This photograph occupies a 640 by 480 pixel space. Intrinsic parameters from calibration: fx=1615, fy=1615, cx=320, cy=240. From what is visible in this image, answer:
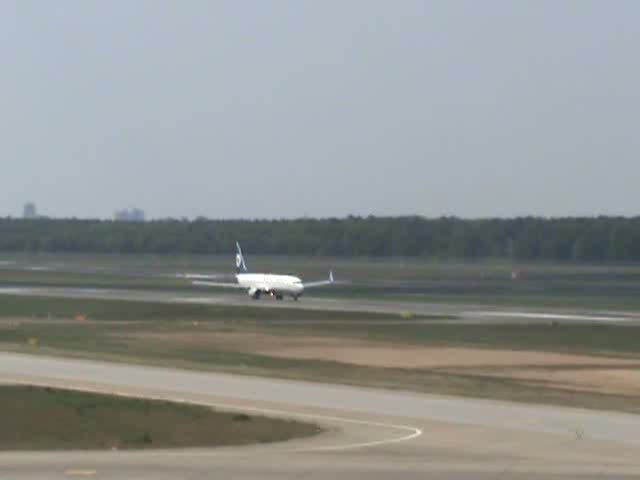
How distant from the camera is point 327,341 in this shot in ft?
259

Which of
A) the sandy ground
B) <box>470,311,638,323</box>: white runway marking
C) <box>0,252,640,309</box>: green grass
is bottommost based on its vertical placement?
the sandy ground

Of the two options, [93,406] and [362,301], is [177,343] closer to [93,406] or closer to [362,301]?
[93,406]

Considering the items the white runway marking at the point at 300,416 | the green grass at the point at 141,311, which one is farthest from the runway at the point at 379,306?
the white runway marking at the point at 300,416

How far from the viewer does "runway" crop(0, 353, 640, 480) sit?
31.3 metres

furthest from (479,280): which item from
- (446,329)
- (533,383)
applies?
(533,383)

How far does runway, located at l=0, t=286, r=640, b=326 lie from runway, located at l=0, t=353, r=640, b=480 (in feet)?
150

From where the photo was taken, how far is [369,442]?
37125mm

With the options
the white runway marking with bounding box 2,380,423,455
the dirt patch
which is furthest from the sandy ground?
the white runway marking with bounding box 2,380,423,455

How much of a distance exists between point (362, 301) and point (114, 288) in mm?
30286

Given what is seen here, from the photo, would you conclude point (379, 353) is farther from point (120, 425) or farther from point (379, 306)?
point (379, 306)

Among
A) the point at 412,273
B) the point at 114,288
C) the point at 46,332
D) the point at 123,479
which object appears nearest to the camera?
the point at 123,479

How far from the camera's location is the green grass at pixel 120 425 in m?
36.9

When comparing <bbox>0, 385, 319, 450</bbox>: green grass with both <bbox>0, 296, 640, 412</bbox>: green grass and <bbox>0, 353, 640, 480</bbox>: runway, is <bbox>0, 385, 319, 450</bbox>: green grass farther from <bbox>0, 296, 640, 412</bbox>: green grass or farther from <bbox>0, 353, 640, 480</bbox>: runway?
<bbox>0, 296, 640, 412</bbox>: green grass

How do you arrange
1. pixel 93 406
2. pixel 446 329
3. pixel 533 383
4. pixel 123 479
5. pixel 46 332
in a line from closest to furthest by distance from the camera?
pixel 123 479 → pixel 93 406 → pixel 533 383 → pixel 46 332 → pixel 446 329
